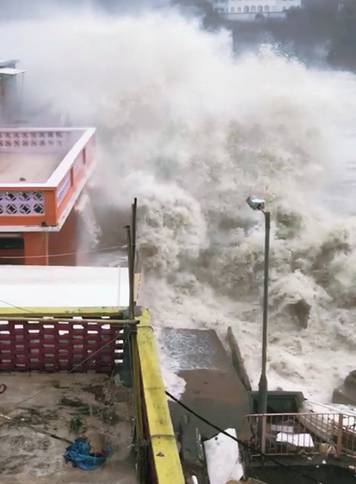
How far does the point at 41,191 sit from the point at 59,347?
133 inches

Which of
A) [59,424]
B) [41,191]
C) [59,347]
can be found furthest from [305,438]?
[59,424]

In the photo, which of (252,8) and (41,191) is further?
(252,8)

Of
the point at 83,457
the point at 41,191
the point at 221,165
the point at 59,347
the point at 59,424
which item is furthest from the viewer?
the point at 221,165

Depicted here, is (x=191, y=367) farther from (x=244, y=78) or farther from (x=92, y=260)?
(x=244, y=78)

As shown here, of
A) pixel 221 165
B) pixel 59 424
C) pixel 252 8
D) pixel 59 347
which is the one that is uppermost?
pixel 252 8

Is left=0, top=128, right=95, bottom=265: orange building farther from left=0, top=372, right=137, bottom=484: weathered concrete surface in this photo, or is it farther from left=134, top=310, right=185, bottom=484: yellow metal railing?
left=134, top=310, right=185, bottom=484: yellow metal railing

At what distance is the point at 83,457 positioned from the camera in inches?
128

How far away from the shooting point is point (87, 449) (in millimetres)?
3342

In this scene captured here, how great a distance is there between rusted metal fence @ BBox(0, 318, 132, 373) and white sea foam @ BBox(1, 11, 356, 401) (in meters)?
6.33

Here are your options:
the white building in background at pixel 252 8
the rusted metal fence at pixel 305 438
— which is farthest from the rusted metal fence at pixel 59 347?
the white building in background at pixel 252 8

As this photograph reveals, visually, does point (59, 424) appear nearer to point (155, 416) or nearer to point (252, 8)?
point (155, 416)

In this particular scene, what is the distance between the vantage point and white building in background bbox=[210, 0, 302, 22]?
24578 millimetres

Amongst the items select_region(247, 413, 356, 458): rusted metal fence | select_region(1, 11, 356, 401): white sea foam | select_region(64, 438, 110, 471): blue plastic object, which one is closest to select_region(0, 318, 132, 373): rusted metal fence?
select_region(64, 438, 110, 471): blue plastic object

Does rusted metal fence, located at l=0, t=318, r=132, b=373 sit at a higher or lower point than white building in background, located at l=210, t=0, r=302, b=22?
lower
